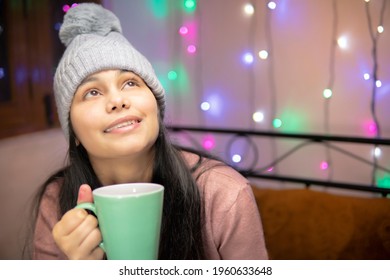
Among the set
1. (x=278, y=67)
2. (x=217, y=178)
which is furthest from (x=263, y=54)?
(x=217, y=178)

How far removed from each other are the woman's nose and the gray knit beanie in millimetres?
65

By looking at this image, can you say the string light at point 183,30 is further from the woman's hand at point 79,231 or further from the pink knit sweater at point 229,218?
the woman's hand at point 79,231

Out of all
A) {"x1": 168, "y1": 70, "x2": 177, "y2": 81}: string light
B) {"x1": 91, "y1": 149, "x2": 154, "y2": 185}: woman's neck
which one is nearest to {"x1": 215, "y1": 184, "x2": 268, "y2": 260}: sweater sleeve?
{"x1": 91, "y1": 149, "x2": 154, "y2": 185}: woman's neck

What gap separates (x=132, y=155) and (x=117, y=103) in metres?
0.10

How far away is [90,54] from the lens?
0.53m

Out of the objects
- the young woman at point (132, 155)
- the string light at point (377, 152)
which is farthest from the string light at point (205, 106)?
the string light at point (377, 152)

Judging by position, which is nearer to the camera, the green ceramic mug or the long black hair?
the green ceramic mug

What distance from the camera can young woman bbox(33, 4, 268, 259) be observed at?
1.64 feet

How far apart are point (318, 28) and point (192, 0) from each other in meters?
0.23

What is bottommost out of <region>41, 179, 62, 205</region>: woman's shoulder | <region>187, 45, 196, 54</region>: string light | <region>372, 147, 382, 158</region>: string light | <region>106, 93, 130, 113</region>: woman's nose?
<region>41, 179, 62, 205</region>: woman's shoulder

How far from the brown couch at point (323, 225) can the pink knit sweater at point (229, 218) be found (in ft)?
0.79

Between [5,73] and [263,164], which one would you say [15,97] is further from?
[263,164]

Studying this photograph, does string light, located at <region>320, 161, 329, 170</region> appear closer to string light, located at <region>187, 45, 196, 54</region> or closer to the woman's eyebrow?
string light, located at <region>187, 45, 196, 54</region>

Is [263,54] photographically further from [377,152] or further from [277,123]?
[377,152]
